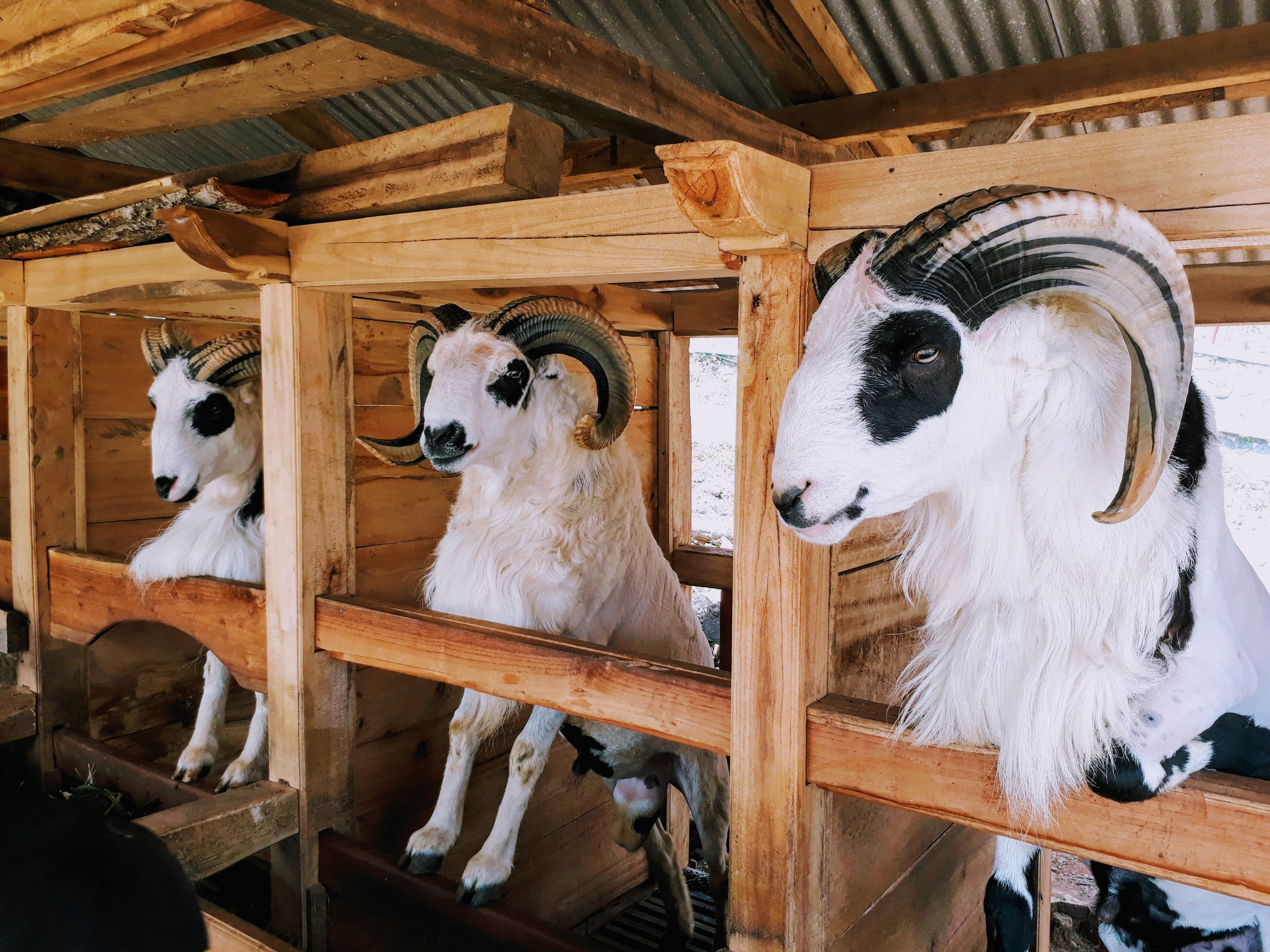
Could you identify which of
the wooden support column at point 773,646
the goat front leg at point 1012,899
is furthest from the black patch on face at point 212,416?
the goat front leg at point 1012,899

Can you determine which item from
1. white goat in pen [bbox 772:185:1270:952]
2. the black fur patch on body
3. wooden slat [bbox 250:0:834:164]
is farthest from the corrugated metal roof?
white goat in pen [bbox 772:185:1270:952]

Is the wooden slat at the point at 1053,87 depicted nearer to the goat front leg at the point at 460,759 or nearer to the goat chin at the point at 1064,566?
the goat chin at the point at 1064,566

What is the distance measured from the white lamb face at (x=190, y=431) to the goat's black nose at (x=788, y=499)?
225 centimetres

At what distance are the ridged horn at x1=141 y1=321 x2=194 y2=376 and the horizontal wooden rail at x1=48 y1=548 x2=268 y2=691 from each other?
701 mm

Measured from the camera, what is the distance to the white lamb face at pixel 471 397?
2479 mm

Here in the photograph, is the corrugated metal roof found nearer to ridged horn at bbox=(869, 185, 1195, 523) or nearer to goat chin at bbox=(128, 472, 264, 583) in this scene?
goat chin at bbox=(128, 472, 264, 583)

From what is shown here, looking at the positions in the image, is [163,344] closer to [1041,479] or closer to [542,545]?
[542,545]

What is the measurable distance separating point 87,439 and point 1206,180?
12.0 feet

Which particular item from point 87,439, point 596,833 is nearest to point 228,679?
point 87,439

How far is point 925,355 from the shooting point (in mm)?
1280

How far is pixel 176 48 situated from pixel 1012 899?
90.0 inches

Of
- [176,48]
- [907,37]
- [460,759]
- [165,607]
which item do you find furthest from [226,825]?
[907,37]

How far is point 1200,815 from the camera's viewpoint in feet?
4.33

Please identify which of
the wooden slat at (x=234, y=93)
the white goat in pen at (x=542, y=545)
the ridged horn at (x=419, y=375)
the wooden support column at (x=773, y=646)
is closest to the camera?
the wooden support column at (x=773, y=646)
